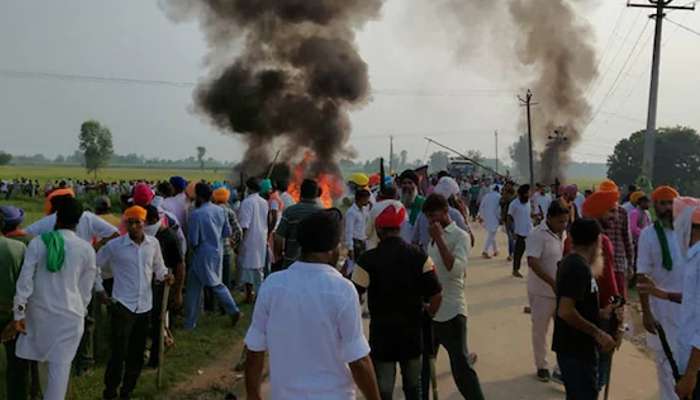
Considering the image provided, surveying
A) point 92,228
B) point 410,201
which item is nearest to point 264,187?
point 410,201

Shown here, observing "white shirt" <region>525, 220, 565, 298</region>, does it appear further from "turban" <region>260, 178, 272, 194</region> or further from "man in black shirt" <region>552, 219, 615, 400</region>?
"turban" <region>260, 178, 272, 194</region>

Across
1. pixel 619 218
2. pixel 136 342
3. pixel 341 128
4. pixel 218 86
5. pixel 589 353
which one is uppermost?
pixel 218 86

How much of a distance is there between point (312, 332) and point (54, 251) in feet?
7.86

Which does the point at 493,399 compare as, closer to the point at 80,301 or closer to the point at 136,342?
the point at 136,342

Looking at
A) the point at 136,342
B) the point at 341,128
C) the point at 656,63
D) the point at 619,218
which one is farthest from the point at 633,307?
the point at 341,128

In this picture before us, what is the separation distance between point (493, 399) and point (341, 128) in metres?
21.8

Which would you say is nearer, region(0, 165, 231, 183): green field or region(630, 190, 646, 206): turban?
region(630, 190, 646, 206): turban

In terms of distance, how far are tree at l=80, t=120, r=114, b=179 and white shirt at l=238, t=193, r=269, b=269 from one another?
251 feet

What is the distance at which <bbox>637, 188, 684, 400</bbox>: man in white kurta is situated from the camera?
414cm

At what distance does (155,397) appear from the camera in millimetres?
5023

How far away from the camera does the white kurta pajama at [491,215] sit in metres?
13.2

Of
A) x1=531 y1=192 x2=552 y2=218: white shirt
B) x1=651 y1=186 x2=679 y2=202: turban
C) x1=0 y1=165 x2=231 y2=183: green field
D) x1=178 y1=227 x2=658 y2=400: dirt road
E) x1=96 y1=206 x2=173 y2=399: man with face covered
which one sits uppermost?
x1=0 y1=165 x2=231 y2=183: green field

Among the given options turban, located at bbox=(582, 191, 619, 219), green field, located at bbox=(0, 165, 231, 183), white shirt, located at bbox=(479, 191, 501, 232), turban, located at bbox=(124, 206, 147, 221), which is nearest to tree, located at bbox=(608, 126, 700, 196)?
green field, located at bbox=(0, 165, 231, 183)

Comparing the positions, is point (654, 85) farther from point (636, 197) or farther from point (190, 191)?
point (190, 191)
